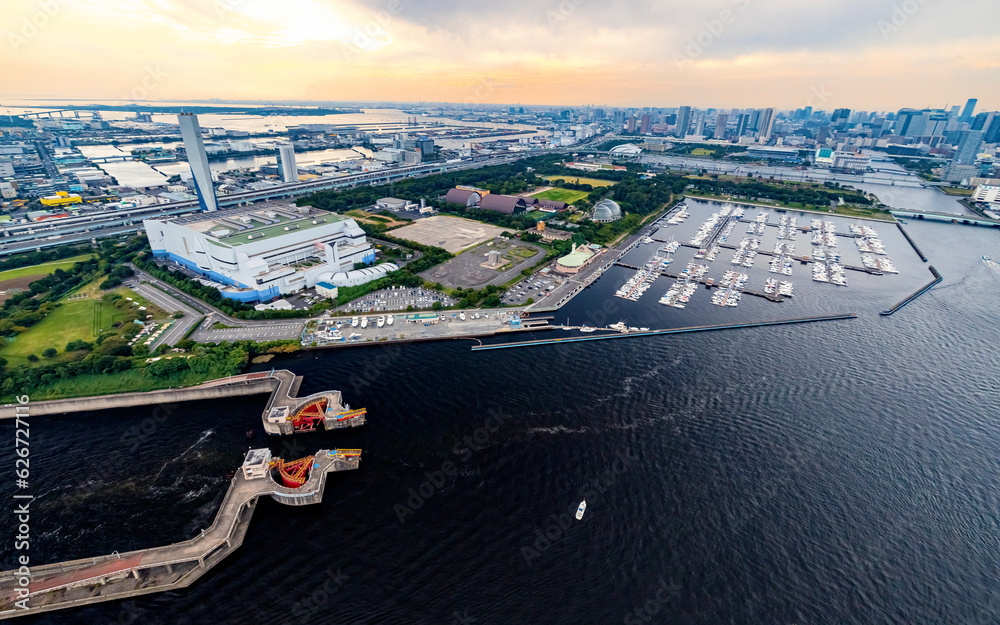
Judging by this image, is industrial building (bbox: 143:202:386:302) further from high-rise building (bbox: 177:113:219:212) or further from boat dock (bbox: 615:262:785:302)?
boat dock (bbox: 615:262:785:302)

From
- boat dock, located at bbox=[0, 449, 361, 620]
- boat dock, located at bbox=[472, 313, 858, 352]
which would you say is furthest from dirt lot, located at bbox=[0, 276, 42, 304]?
boat dock, located at bbox=[472, 313, 858, 352]

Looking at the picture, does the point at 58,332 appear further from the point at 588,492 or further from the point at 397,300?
the point at 588,492

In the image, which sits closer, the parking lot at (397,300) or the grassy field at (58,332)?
the grassy field at (58,332)

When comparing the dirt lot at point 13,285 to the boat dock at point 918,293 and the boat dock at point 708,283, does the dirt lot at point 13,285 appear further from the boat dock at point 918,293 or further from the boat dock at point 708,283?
the boat dock at point 918,293

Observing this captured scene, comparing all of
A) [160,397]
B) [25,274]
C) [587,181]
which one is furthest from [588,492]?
[587,181]

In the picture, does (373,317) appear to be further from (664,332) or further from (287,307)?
(664,332)

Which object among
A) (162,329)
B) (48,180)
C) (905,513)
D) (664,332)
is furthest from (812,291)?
(48,180)

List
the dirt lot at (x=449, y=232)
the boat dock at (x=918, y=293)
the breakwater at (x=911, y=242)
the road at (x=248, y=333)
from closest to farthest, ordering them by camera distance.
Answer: the road at (x=248, y=333), the boat dock at (x=918, y=293), the breakwater at (x=911, y=242), the dirt lot at (x=449, y=232)

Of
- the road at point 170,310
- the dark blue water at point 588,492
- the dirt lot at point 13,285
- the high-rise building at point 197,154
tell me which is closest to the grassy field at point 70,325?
the road at point 170,310
